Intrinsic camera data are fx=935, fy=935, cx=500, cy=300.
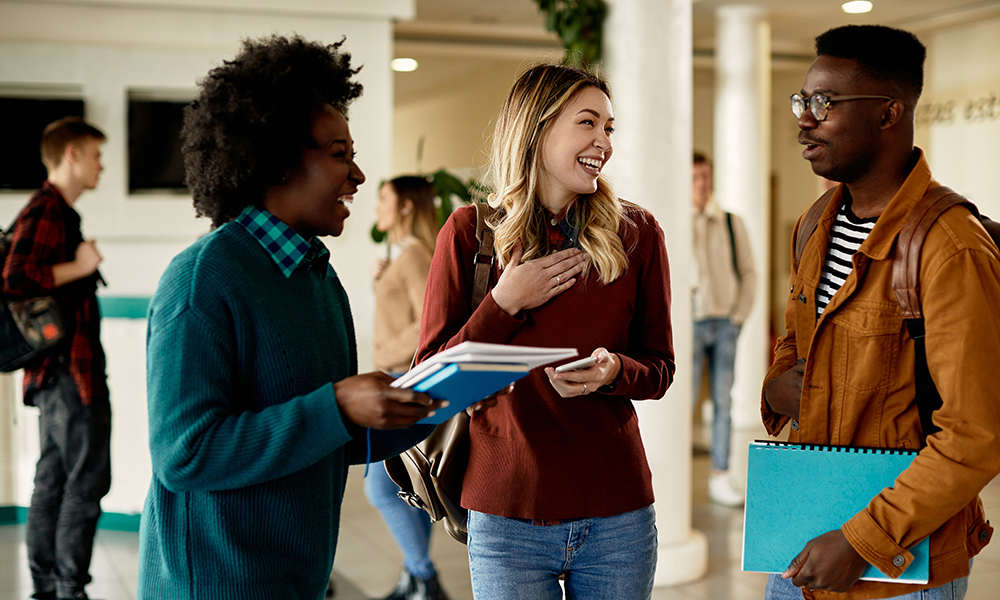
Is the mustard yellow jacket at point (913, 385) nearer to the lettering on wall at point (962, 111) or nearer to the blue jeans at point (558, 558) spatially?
the blue jeans at point (558, 558)

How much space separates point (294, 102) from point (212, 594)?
75cm

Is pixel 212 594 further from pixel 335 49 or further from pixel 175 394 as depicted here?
pixel 335 49

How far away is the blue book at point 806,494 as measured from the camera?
1.50 meters

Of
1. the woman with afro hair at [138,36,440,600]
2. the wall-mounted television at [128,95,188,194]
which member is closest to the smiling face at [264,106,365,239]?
the woman with afro hair at [138,36,440,600]

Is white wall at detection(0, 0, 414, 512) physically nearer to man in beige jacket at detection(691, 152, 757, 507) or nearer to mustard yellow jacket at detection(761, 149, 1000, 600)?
man in beige jacket at detection(691, 152, 757, 507)

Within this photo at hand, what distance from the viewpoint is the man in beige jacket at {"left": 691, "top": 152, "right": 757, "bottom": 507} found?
6000mm

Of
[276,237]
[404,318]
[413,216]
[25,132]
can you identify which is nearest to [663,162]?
[413,216]

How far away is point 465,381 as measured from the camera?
133 centimetres

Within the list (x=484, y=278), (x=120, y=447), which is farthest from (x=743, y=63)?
(x=484, y=278)

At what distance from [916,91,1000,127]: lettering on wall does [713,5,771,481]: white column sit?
2.10 m

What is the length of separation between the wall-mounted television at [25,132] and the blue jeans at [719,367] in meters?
4.98

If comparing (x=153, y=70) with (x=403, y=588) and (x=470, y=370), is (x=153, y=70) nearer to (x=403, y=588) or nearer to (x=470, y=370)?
(x=403, y=588)

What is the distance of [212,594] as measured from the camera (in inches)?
53.6

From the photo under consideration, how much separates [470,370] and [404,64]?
11.0 metres
